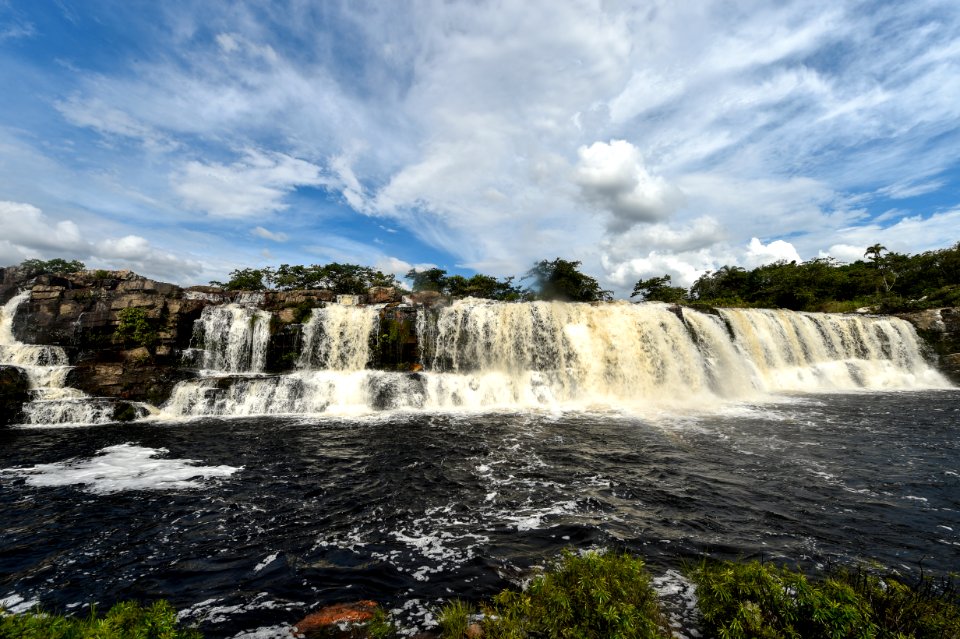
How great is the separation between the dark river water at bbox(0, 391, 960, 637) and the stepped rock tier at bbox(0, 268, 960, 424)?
450 centimetres

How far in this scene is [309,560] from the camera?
19.3 ft

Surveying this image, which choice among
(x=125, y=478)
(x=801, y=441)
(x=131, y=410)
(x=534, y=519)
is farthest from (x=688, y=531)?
(x=131, y=410)

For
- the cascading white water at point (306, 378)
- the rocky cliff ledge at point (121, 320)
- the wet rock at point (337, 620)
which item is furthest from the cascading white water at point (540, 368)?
the wet rock at point (337, 620)

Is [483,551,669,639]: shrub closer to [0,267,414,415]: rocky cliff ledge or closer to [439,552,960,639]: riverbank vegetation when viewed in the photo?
[439,552,960,639]: riverbank vegetation

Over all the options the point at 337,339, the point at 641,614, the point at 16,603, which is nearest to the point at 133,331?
the point at 337,339

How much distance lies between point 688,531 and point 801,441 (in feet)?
26.5

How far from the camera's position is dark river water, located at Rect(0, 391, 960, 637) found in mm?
5395

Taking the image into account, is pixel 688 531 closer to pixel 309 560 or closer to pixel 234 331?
pixel 309 560

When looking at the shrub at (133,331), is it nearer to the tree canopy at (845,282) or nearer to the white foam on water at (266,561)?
the white foam on water at (266,561)

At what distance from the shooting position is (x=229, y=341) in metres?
20.8

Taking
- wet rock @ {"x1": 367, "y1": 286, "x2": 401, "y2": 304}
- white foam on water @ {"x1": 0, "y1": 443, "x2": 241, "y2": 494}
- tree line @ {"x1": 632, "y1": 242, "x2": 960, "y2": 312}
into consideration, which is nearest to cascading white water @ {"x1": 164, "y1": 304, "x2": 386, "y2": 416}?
white foam on water @ {"x1": 0, "y1": 443, "x2": 241, "y2": 494}

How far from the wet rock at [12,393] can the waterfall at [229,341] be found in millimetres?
5896

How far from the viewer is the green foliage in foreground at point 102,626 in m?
2.52

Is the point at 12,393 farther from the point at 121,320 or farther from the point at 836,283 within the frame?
the point at 836,283
